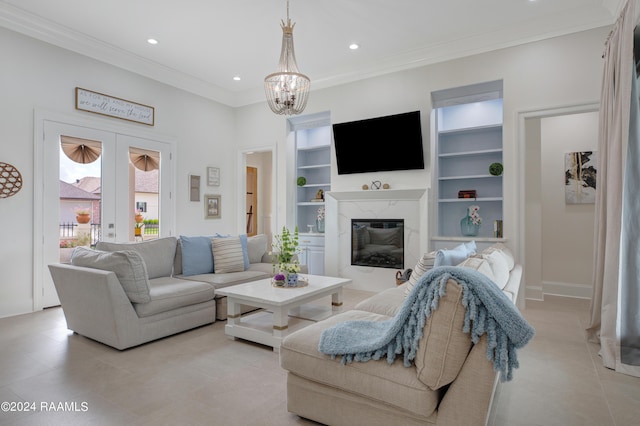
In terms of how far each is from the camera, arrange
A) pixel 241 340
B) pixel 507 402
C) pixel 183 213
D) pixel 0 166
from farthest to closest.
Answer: pixel 183 213 < pixel 0 166 < pixel 241 340 < pixel 507 402

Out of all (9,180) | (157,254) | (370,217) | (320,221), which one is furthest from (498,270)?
(9,180)

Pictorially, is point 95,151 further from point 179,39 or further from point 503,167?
point 503,167

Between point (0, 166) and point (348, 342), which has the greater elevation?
point (0, 166)

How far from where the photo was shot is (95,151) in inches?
189

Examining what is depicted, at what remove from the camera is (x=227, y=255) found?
170 inches

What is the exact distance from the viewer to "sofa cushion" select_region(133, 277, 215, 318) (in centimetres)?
311

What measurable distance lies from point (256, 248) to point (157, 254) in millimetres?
1397

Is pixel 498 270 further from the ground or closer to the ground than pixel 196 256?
further from the ground

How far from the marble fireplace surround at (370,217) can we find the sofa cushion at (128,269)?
3.05 m

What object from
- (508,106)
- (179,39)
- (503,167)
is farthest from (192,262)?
(508,106)

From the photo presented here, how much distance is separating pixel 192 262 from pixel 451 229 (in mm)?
3422

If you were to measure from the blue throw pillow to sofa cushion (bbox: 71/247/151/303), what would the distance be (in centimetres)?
103

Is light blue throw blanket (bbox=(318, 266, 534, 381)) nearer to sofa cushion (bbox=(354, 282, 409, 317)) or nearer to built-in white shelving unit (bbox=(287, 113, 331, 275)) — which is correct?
sofa cushion (bbox=(354, 282, 409, 317))

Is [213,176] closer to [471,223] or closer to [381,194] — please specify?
[381,194]
